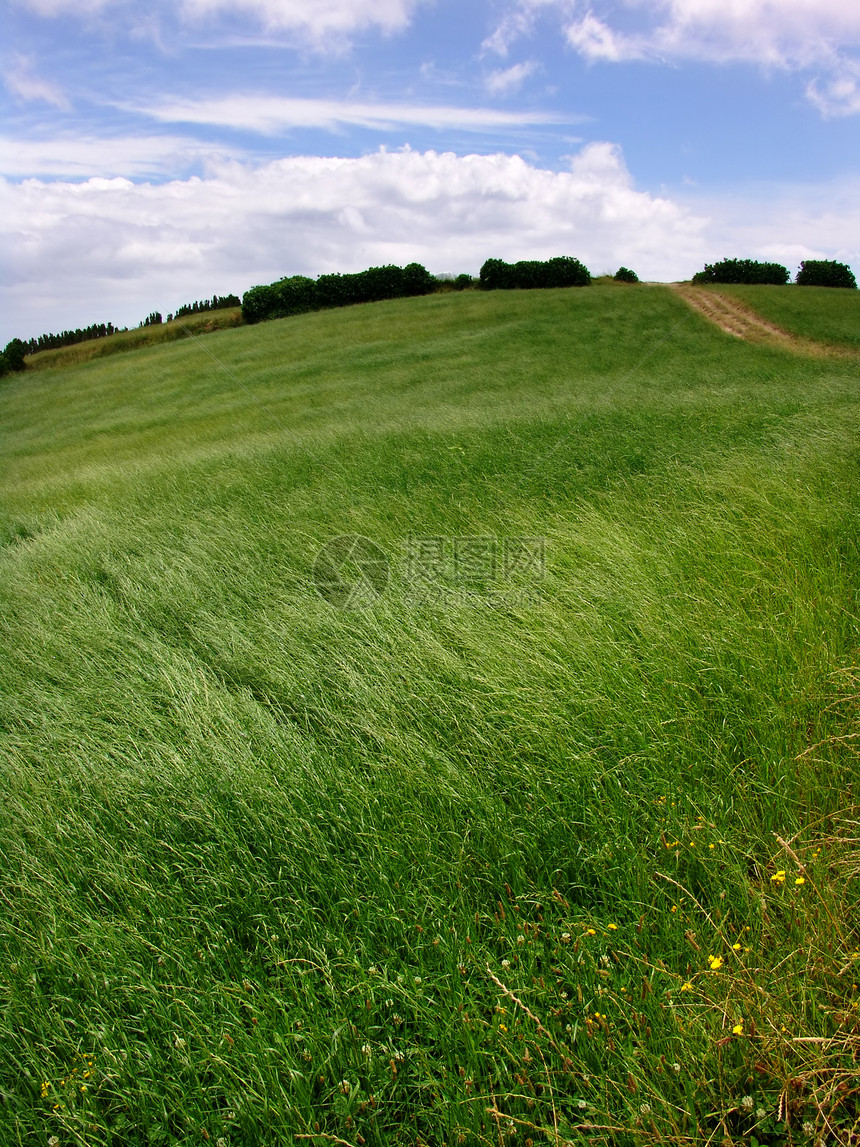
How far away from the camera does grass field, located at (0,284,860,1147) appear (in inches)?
64.8

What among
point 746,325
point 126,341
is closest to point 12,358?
point 126,341

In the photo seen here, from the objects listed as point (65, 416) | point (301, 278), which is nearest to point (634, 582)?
point (65, 416)

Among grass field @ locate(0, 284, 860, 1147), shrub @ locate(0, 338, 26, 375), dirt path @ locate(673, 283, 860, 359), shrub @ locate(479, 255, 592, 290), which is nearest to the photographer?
grass field @ locate(0, 284, 860, 1147)

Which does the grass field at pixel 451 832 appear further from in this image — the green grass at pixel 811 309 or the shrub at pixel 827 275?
the shrub at pixel 827 275

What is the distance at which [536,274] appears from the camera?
125ft

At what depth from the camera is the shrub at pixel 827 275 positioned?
38.2 metres

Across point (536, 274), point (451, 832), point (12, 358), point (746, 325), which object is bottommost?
point (451, 832)

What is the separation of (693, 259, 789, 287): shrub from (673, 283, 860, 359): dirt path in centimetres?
712

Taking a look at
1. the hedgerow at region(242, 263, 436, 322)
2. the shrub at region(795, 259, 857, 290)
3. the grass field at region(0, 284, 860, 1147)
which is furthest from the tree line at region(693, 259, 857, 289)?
the grass field at region(0, 284, 860, 1147)

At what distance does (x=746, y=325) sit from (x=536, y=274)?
1690 cm

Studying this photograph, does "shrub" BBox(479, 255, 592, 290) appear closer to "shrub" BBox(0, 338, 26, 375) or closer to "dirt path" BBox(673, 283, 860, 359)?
"dirt path" BBox(673, 283, 860, 359)

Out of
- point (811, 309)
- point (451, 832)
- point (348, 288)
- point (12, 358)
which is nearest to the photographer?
point (451, 832)

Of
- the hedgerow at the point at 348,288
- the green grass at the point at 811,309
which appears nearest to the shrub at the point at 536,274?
the hedgerow at the point at 348,288

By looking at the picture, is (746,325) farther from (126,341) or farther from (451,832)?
(126,341)
